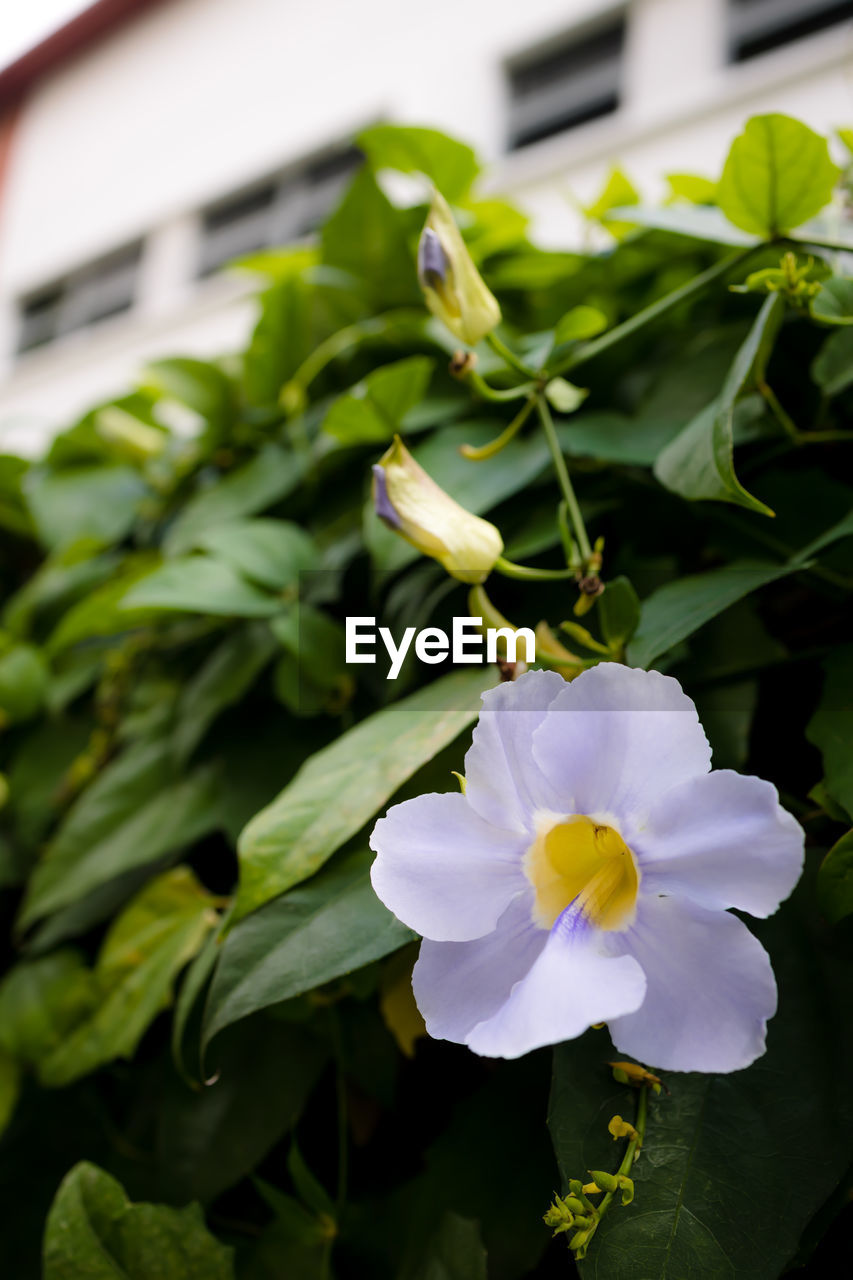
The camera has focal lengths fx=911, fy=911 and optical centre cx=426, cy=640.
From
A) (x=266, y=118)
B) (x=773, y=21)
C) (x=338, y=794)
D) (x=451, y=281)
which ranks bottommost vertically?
(x=773, y=21)

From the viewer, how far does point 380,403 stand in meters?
0.50

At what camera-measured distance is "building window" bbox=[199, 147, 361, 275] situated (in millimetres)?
4164

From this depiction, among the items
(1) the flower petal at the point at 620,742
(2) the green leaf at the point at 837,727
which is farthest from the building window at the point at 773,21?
(1) the flower petal at the point at 620,742

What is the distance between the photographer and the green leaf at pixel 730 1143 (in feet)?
0.89

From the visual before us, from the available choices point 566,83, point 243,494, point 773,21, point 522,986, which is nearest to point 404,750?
point 522,986

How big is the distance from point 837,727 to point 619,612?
9 centimetres

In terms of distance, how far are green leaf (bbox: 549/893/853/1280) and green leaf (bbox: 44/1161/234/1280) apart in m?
0.20

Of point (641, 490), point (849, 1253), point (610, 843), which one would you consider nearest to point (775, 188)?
point (641, 490)

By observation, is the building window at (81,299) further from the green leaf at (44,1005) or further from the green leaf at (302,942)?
the green leaf at (302,942)

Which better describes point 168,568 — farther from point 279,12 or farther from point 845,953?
point 279,12

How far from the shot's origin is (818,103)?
109 inches

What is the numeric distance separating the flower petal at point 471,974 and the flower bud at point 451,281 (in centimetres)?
24

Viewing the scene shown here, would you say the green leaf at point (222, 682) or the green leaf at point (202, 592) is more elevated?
the green leaf at point (202, 592)

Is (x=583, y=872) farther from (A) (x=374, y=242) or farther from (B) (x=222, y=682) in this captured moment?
(A) (x=374, y=242)
